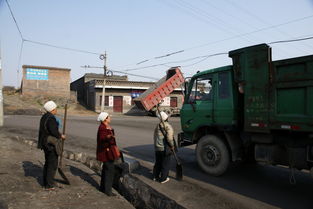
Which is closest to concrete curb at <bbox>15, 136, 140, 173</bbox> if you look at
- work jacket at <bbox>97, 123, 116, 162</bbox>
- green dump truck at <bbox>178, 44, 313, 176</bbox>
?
work jacket at <bbox>97, 123, 116, 162</bbox>

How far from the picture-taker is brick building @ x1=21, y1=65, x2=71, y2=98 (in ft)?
132

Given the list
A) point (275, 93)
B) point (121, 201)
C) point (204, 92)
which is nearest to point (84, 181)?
point (121, 201)

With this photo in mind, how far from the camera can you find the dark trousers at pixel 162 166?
5.77 metres

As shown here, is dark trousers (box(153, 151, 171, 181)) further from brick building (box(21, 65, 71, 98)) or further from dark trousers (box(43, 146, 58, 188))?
brick building (box(21, 65, 71, 98))

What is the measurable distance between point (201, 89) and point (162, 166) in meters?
2.39

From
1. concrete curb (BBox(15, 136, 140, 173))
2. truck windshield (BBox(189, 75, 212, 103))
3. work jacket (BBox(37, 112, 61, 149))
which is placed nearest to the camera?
work jacket (BBox(37, 112, 61, 149))

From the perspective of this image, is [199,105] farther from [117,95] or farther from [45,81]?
[45,81]

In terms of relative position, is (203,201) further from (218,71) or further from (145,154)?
(145,154)

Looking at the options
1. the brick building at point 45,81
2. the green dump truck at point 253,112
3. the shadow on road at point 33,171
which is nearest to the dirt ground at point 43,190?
the shadow on road at point 33,171

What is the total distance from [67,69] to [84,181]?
135 feet

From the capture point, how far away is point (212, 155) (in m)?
6.33

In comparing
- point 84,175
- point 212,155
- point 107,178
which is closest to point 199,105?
point 212,155

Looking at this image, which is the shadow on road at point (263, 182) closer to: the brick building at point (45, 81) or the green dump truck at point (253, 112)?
the green dump truck at point (253, 112)

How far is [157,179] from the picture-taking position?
19.4 ft
